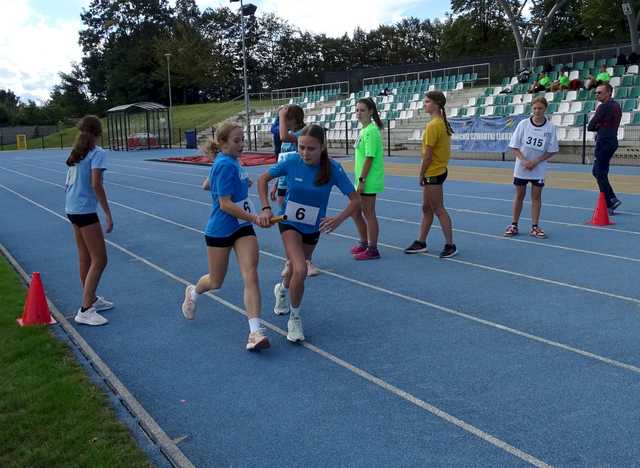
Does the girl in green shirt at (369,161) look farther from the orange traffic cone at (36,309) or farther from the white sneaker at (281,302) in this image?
the orange traffic cone at (36,309)

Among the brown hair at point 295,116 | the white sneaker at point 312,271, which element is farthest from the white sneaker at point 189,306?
the brown hair at point 295,116

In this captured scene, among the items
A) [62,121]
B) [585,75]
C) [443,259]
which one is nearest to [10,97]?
[62,121]

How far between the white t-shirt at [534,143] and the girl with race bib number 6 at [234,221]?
501 centimetres

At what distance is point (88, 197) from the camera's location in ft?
18.2

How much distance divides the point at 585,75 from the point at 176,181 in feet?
69.8

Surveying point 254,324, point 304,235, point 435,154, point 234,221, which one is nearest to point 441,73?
point 435,154

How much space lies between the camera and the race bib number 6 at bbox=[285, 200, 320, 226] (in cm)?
501

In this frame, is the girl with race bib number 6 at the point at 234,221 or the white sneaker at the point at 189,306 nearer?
the girl with race bib number 6 at the point at 234,221

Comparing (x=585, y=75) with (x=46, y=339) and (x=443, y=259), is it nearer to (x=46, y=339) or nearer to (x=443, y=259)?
(x=443, y=259)

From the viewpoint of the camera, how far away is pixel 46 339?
5215 millimetres

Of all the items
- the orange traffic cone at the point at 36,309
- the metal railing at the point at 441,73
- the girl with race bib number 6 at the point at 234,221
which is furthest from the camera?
the metal railing at the point at 441,73

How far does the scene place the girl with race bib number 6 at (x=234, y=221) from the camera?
188 inches

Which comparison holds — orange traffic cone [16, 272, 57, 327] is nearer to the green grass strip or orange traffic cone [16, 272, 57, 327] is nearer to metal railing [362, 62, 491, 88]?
the green grass strip

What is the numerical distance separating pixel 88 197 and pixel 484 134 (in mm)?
18622
